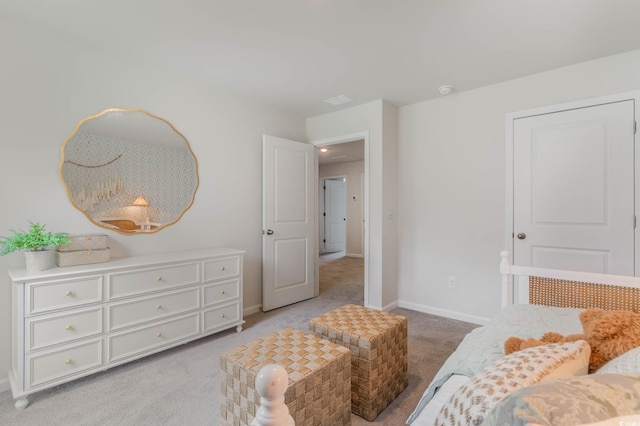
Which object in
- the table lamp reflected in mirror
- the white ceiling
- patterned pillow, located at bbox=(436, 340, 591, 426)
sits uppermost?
the white ceiling

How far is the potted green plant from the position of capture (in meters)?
1.80

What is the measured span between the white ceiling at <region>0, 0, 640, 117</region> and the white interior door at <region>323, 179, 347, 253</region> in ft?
17.7

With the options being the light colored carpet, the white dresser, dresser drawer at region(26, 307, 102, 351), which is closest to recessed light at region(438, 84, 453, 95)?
the light colored carpet

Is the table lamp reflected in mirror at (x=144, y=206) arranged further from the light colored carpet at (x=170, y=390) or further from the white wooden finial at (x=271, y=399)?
the white wooden finial at (x=271, y=399)

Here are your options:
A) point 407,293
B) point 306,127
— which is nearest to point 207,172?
point 306,127

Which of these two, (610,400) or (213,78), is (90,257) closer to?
(213,78)

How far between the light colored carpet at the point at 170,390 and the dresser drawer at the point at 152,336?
12 centimetres

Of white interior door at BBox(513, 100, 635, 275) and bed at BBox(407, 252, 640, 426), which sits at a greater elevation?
white interior door at BBox(513, 100, 635, 275)

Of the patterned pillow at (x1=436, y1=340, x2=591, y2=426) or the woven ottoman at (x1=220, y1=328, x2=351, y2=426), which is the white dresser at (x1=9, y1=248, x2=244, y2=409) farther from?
the patterned pillow at (x1=436, y1=340, x2=591, y2=426)

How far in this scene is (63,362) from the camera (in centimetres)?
185

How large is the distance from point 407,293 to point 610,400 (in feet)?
10.3

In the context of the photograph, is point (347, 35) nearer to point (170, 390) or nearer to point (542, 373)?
point (542, 373)

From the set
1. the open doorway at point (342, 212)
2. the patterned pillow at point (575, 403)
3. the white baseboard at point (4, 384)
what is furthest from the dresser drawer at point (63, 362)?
the open doorway at point (342, 212)

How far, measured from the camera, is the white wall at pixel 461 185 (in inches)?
106
